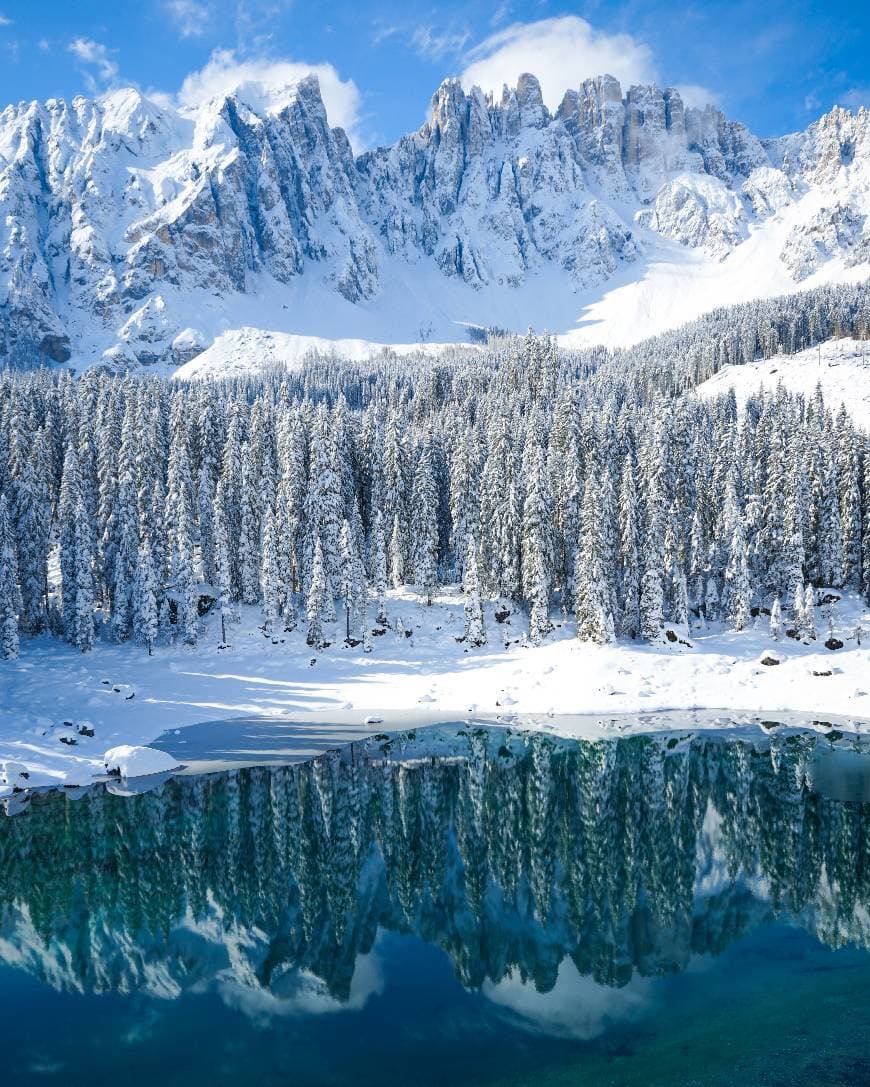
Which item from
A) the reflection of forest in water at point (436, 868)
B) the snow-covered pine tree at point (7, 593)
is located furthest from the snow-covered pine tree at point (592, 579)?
the snow-covered pine tree at point (7, 593)

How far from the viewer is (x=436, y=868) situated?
3669cm

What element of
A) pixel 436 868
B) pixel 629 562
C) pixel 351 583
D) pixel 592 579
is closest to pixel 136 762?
pixel 436 868

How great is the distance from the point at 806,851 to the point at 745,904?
6455mm

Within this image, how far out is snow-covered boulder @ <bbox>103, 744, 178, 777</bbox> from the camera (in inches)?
1898

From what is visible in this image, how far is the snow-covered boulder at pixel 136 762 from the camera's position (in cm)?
4822

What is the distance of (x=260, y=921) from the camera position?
104 ft

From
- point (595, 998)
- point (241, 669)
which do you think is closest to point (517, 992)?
point (595, 998)

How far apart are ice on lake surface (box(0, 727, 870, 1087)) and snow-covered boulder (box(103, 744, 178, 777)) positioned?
3006 millimetres

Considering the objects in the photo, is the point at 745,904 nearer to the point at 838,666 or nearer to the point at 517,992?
the point at 517,992

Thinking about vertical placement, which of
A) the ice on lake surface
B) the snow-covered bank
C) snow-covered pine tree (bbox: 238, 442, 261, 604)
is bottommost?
the ice on lake surface

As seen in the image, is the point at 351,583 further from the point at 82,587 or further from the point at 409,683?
the point at 82,587

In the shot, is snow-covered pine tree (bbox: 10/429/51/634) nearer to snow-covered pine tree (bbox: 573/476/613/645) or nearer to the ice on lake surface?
the ice on lake surface

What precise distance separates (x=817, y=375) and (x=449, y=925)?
Answer: 461 ft

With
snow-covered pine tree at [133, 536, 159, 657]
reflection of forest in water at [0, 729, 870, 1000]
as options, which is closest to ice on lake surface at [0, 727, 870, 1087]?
reflection of forest in water at [0, 729, 870, 1000]
